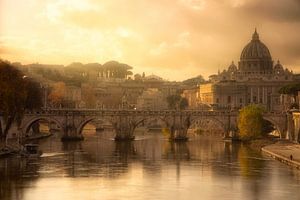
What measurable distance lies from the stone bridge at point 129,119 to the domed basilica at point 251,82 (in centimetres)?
4634

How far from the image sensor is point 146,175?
45.1 m

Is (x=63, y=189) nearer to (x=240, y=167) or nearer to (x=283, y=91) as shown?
(x=240, y=167)

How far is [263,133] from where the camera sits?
82562mm

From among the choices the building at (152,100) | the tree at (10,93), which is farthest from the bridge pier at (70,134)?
the building at (152,100)

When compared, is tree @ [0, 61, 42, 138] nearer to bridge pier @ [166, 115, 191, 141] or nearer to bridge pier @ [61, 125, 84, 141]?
bridge pier @ [61, 125, 84, 141]

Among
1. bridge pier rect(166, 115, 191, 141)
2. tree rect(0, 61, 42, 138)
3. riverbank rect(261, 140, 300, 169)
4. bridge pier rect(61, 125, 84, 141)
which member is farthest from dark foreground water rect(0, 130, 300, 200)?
bridge pier rect(166, 115, 191, 141)

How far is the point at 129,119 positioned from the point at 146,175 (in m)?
37.2

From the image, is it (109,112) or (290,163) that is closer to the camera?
(290,163)

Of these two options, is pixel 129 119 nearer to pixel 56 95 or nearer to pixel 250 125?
pixel 250 125

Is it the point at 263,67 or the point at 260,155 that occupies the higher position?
the point at 263,67

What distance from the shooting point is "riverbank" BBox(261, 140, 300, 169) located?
167 ft

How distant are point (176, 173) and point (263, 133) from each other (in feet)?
124

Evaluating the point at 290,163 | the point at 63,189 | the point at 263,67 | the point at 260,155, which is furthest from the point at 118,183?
the point at 263,67

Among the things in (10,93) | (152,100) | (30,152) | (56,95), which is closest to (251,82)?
(152,100)
